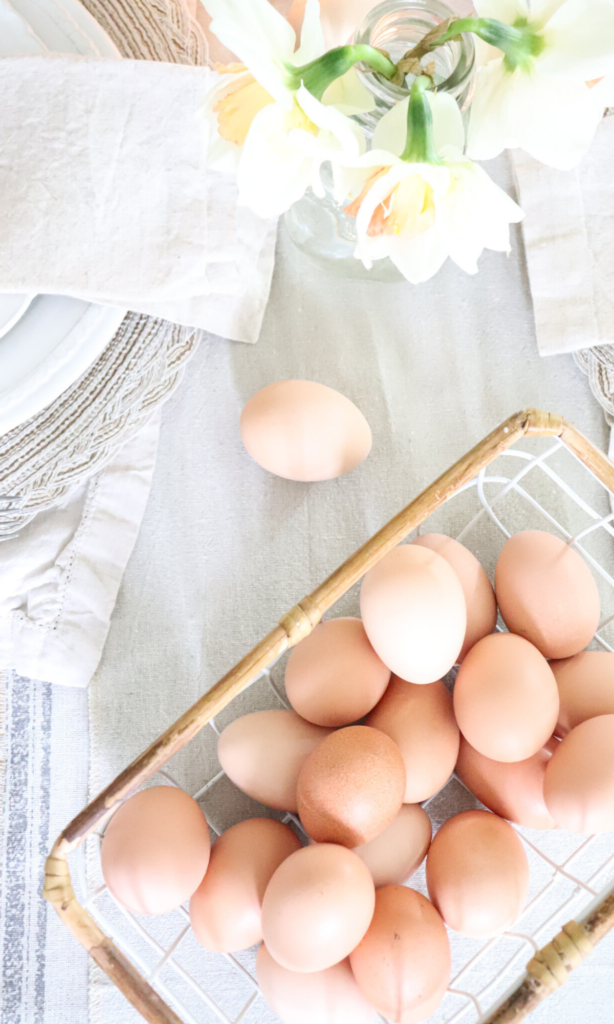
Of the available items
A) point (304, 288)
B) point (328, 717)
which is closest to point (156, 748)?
point (328, 717)

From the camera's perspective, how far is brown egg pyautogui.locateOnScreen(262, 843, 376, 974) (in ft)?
1.05

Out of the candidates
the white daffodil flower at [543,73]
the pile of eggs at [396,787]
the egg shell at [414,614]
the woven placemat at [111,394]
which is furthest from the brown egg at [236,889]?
the white daffodil flower at [543,73]

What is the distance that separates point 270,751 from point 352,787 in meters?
0.06

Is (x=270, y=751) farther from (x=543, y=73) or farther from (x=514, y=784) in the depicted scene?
(x=543, y=73)

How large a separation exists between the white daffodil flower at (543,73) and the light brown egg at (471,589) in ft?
0.62

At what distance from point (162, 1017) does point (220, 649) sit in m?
0.20

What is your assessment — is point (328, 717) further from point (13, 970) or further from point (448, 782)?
point (13, 970)

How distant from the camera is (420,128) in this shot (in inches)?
10.7


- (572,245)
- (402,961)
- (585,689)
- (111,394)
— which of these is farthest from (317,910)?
(572,245)

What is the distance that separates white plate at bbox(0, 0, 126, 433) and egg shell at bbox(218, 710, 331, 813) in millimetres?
187

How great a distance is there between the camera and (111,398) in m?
0.42

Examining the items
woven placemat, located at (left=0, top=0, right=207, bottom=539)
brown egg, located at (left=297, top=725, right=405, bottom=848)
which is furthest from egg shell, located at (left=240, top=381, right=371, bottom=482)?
brown egg, located at (left=297, top=725, right=405, bottom=848)

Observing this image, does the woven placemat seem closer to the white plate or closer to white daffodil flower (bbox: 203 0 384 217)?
the white plate

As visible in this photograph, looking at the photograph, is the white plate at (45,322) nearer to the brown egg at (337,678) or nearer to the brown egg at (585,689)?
the brown egg at (337,678)
